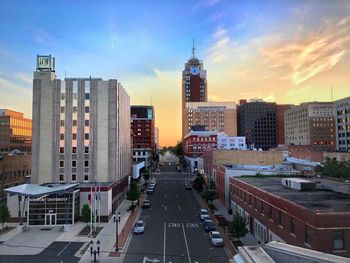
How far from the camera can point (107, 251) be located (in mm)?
39094

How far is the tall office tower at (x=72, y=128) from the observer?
63.7 m

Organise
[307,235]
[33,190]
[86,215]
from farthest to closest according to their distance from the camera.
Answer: [86,215] → [33,190] → [307,235]

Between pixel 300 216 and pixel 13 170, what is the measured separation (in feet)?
223

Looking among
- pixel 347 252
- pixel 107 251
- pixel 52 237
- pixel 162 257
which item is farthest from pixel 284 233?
pixel 52 237

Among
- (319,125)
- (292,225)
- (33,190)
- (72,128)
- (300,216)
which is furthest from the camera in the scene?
(319,125)

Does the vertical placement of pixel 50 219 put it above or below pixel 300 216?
below

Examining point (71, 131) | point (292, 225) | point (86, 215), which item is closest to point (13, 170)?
point (71, 131)

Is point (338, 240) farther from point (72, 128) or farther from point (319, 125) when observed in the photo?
point (319, 125)

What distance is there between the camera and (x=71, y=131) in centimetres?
6419

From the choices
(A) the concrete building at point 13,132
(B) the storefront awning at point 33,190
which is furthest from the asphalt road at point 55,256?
(A) the concrete building at point 13,132

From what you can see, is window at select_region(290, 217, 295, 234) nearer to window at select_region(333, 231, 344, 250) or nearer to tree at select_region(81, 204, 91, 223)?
window at select_region(333, 231, 344, 250)

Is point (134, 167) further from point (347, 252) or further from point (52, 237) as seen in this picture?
point (347, 252)

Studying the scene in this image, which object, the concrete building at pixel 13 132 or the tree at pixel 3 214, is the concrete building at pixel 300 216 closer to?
the tree at pixel 3 214

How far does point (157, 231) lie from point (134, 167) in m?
65.9
